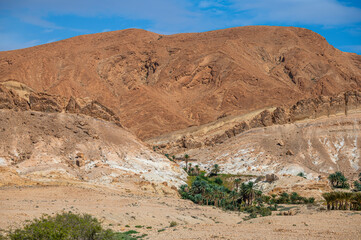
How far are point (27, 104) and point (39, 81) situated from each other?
8613 cm

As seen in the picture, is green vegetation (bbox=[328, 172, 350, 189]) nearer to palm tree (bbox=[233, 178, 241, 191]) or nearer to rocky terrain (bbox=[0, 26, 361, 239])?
rocky terrain (bbox=[0, 26, 361, 239])

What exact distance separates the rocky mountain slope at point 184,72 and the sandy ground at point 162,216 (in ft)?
276

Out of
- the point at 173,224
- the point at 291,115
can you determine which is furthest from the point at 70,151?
the point at 291,115

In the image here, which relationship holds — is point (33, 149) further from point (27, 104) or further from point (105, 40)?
point (105, 40)

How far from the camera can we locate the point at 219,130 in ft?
388

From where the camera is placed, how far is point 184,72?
164 metres

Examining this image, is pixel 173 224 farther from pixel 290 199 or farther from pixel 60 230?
pixel 290 199

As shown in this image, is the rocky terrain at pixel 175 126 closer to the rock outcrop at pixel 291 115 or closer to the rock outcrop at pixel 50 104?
the rock outcrop at pixel 50 104

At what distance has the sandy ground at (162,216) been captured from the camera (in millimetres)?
30266

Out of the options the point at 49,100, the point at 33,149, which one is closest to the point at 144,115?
the point at 49,100

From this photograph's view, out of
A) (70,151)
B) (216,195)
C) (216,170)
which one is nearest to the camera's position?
(70,151)

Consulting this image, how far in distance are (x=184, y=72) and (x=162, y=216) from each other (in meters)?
125

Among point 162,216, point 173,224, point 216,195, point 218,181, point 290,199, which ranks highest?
point 218,181

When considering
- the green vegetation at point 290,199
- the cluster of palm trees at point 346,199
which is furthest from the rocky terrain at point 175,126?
the cluster of palm trees at point 346,199
